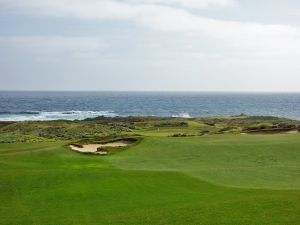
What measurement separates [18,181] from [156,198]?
6749mm

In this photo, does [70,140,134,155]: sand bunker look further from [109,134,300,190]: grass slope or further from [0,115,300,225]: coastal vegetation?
[109,134,300,190]: grass slope

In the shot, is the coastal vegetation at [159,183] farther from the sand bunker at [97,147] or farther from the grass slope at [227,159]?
the sand bunker at [97,147]

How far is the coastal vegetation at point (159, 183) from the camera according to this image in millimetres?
13975

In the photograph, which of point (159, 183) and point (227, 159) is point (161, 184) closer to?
point (159, 183)

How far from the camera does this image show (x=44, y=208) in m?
15.4

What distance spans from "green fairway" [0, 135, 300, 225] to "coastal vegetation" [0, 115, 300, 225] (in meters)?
0.03

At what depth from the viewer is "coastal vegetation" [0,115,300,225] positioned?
14.0 m

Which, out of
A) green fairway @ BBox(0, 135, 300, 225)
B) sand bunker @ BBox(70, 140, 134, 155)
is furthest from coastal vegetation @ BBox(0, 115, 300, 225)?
sand bunker @ BBox(70, 140, 134, 155)

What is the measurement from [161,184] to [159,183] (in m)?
0.18

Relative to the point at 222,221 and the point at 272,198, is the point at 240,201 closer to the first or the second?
the point at 272,198

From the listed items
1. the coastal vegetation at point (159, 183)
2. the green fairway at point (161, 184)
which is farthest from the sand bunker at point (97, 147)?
the green fairway at point (161, 184)

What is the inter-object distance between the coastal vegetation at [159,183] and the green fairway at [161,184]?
0.11 ft

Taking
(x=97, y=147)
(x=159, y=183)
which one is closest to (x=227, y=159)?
(x=159, y=183)

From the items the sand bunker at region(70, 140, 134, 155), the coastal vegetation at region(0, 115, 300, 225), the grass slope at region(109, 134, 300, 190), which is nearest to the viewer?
the coastal vegetation at region(0, 115, 300, 225)
